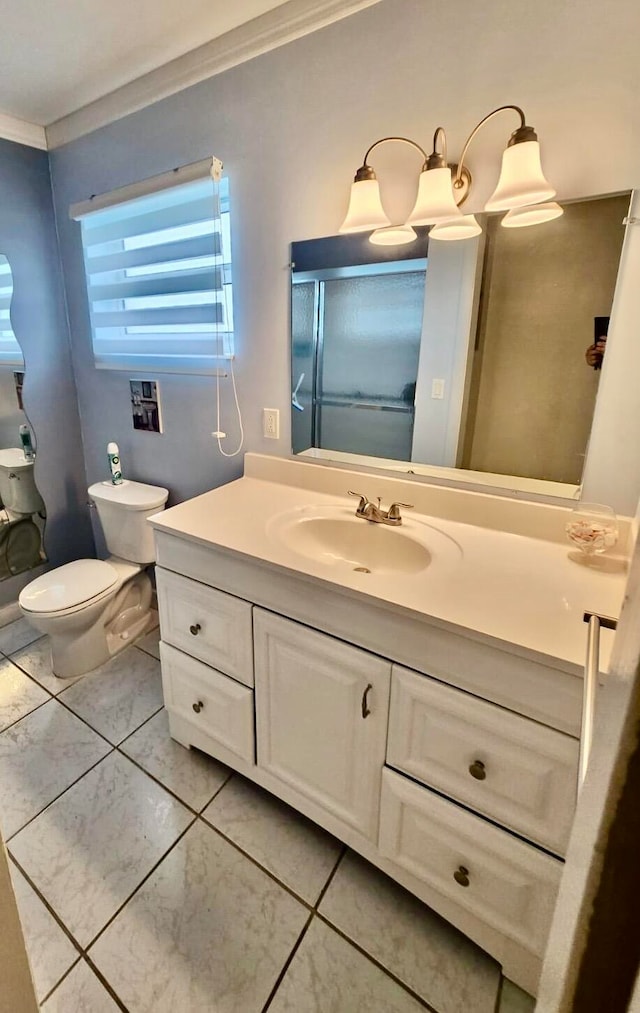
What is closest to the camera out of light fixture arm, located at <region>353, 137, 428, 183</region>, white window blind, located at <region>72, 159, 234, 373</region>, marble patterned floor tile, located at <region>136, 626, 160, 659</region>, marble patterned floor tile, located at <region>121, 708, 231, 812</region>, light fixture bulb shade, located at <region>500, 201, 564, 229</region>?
light fixture bulb shade, located at <region>500, 201, 564, 229</region>

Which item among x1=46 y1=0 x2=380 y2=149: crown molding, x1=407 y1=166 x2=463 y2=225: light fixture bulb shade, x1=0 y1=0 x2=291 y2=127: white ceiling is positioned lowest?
x1=407 y1=166 x2=463 y2=225: light fixture bulb shade

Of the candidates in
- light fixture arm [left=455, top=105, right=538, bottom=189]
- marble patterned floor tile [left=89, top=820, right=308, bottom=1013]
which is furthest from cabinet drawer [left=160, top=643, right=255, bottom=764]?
light fixture arm [left=455, top=105, right=538, bottom=189]

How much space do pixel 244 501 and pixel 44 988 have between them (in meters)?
1.21

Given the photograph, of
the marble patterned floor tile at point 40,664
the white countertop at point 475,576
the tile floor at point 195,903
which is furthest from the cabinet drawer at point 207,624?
Answer: the marble patterned floor tile at point 40,664

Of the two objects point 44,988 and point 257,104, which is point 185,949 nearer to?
point 44,988

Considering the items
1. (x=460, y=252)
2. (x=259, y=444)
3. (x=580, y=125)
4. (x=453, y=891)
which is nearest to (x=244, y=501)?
(x=259, y=444)

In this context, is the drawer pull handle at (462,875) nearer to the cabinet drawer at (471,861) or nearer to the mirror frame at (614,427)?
the cabinet drawer at (471,861)

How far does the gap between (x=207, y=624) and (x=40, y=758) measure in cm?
83

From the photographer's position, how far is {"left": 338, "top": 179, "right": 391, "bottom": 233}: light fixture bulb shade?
121 centimetres

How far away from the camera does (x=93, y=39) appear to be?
1422mm

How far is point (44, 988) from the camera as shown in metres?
0.99

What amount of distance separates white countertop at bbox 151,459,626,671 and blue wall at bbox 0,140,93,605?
1.27m

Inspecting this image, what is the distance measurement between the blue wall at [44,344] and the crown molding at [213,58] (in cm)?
24

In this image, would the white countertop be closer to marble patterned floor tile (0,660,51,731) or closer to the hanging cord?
the hanging cord
